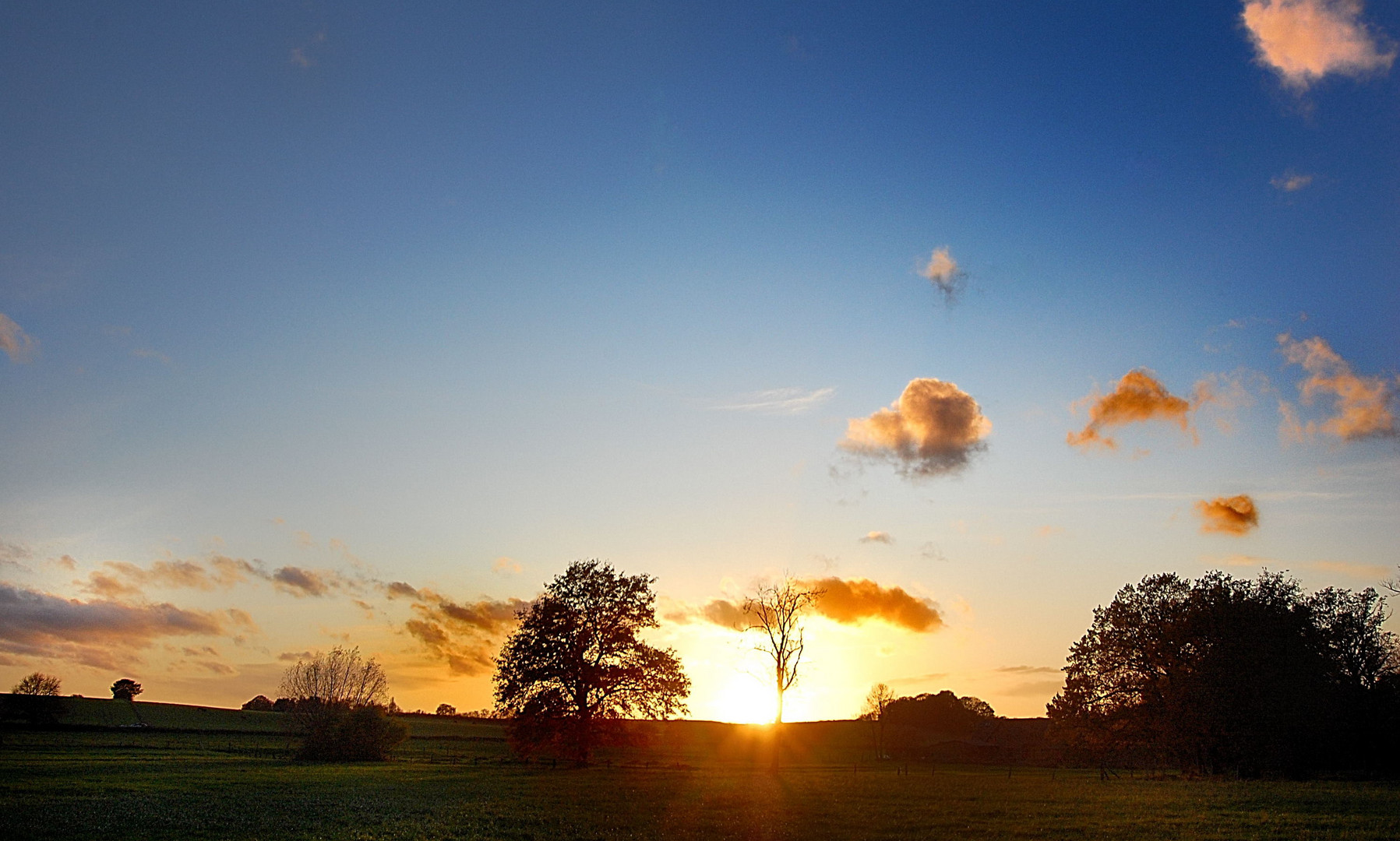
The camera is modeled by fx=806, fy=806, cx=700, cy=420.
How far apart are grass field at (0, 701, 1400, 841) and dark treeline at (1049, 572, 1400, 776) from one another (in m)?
5.00

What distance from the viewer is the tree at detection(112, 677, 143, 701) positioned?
591 ft

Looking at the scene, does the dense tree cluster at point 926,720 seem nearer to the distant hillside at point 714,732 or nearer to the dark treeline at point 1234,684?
the distant hillside at point 714,732

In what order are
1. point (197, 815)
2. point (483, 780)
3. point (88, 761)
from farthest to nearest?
point (88, 761), point (483, 780), point (197, 815)

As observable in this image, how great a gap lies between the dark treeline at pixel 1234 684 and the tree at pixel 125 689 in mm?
195681

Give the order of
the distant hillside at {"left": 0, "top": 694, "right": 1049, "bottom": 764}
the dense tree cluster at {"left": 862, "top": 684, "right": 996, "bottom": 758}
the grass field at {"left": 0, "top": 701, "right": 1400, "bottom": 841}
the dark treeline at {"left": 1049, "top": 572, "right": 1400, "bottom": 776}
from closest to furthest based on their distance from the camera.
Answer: the grass field at {"left": 0, "top": 701, "right": 1400, "bottom": 841} < the dark treeline at {"left": 1049, "top": 572, "right": 1400, "bottom": 776} < the distant hillside at {"left": 0, "top": 694, "right": 1049, "bottom": 764} < the dense tree cluster at {"left": 862, "top": 684, "right": 996, "bottom": 758}

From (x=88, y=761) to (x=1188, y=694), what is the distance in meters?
85.2

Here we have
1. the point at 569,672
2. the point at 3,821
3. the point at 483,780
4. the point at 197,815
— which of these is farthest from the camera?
the point at 569,672

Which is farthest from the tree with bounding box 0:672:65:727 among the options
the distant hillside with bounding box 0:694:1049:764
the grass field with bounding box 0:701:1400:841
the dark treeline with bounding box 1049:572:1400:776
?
the dark treeline with bounding box 1049:572:1400:776

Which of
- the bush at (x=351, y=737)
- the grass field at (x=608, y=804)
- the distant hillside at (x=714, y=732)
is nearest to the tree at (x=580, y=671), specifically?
the grass field at (x=608, y=804)

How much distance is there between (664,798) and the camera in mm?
40625

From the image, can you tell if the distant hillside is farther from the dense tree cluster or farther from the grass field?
the grass field

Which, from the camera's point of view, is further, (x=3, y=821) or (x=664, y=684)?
(x=664, y=684)

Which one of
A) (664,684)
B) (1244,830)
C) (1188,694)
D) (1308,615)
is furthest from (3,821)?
(1308,615)

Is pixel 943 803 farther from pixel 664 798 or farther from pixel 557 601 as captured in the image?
pixel 557 601
